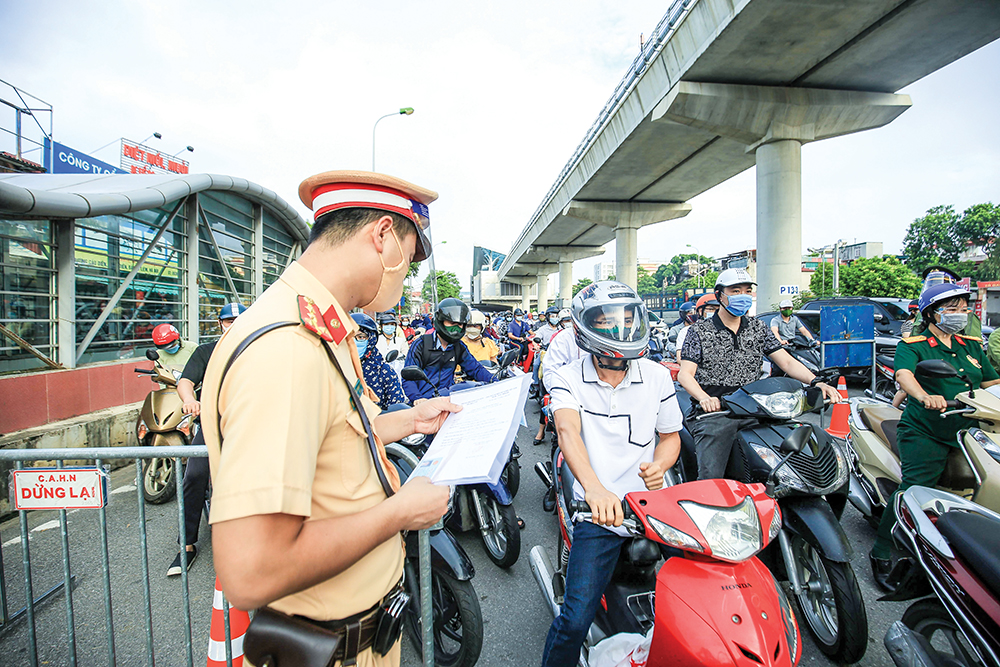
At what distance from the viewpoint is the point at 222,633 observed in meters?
1.80

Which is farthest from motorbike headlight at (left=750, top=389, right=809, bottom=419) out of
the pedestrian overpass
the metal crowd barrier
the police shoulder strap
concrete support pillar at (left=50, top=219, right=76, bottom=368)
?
the pedestrian overpass

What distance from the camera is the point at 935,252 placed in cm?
4728

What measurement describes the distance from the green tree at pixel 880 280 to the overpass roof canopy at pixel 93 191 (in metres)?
41.6

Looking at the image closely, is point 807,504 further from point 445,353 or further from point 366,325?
point 366,325

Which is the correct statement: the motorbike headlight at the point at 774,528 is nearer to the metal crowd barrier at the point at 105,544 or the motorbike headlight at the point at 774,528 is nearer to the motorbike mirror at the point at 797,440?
the motorbike mirror at the point at 797,440

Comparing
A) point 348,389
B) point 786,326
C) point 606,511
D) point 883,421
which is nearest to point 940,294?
point 883,421

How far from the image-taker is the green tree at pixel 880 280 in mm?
34781

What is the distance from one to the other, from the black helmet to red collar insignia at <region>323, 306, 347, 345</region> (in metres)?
3.69

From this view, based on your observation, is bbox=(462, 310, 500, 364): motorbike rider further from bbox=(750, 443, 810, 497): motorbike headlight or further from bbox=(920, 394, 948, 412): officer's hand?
bbox=(920, 394, 948, 412): officer's hand

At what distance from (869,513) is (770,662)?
3.00m

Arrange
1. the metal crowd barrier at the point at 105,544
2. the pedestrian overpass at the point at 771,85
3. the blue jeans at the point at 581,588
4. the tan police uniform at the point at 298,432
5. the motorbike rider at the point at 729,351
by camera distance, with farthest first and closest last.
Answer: the pedestrian overpass at the point at 771,85 < the motorbike rider at the point at 729,351 < the blue jeans at the point at 581,588 < the metal crowd barrier at the point at 105,544 < the tan police uniform at the point at 298,432

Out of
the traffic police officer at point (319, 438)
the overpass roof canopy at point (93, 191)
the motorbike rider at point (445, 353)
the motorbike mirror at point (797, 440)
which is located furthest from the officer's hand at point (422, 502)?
the overpass roof canopy at point (93, 191)

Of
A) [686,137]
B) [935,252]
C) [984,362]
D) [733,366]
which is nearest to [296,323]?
[733,366]

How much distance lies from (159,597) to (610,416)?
10.5ft
